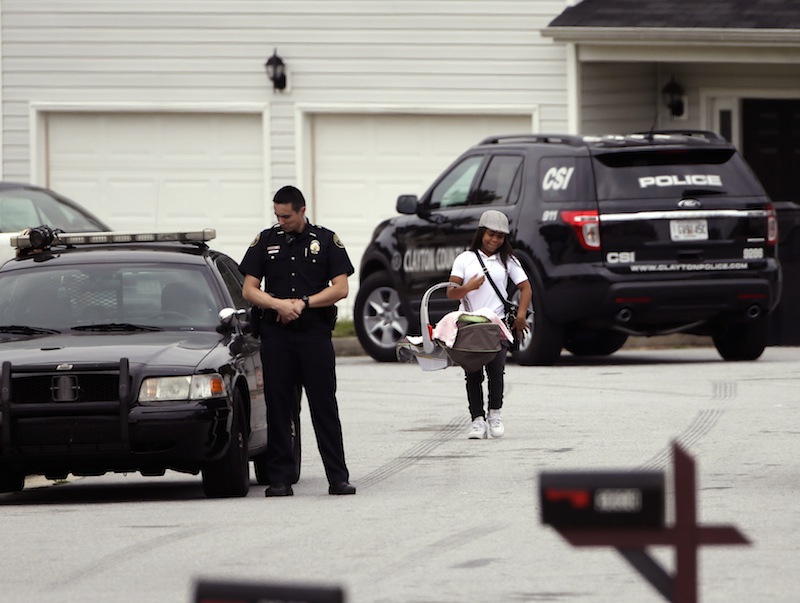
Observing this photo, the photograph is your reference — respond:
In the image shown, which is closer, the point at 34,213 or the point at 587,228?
the point at 587,228

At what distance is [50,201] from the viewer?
18656 mm

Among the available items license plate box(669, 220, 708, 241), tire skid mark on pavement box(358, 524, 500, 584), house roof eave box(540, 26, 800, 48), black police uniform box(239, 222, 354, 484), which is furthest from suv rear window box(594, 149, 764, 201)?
tire skid mark on pavement box(358, 524, 500, 584)

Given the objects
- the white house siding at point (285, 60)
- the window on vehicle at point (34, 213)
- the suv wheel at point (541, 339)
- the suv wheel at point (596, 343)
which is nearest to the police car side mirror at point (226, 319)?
the suv wheel at point (541, 339)

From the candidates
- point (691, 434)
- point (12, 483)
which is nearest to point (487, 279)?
point (691, 434)

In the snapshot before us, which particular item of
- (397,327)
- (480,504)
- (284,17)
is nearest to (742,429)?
(480,504)

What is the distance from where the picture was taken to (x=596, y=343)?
62.1 ft

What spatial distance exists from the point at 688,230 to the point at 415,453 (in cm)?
552

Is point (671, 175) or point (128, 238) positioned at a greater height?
point (671, 175)

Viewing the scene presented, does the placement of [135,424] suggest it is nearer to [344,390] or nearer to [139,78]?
[344,390]

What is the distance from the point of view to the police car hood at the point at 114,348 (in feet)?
33.4

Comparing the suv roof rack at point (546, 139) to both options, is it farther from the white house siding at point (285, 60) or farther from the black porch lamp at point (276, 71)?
the black porch lamp at point (276, 71)

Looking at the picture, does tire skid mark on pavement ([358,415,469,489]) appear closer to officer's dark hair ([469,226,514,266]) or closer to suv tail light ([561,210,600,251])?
officer's dark hair ([469,226,514,266])

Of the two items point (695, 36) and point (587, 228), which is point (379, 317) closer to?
point (587, 228)

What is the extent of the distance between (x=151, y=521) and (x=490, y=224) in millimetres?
4461
